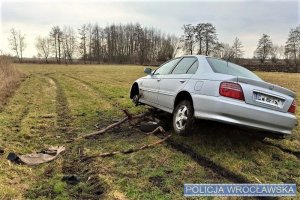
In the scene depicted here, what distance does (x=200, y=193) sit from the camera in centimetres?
438

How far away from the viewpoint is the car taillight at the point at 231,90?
5367mm

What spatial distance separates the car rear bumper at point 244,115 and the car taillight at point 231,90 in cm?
7

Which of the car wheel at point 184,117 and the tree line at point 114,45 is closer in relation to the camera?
the car wheel at point 184,117

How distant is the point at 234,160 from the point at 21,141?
420 cm

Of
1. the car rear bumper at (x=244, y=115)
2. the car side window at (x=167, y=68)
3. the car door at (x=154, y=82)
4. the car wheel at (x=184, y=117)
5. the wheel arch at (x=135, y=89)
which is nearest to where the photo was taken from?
the car rear bumper at (x=244, y=115)

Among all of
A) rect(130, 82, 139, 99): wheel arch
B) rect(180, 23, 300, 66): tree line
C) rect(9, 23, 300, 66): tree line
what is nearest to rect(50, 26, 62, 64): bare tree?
rect(9, 23, 300, 66): tree line

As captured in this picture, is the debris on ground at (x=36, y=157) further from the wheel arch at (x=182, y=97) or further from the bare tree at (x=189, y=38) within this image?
the bare tree at (x=189, y=38)

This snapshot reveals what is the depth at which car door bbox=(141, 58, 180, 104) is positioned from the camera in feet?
25.4

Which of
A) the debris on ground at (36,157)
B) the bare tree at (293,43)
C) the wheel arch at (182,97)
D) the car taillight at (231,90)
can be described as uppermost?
the bare tree at (293,43)

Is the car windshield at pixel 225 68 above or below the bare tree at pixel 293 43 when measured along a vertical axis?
Result: below

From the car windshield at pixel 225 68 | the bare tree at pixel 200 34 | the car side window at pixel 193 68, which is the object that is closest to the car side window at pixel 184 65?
the car side window at pixel 193 68

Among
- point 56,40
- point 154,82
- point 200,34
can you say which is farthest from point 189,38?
point 154,82

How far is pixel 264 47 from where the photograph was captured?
63.0m

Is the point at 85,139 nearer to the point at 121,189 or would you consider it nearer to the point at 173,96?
the point at 173,96
